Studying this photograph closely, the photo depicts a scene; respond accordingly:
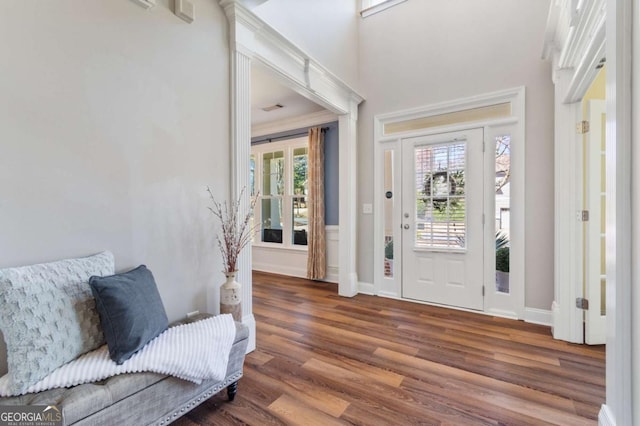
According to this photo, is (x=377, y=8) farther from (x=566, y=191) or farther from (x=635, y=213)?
(x=635, y=213)

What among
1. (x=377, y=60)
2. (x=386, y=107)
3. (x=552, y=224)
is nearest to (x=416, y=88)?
(x=386, y=107)

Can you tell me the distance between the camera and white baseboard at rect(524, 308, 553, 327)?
2.90m

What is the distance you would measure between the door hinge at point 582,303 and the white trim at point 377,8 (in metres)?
3.71

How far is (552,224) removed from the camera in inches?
114

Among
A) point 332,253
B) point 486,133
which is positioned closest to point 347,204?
point 332,253

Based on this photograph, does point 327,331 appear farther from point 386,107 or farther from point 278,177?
point 278,177

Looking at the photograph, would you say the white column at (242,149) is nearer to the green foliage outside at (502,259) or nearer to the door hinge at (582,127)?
the green foliage outside at (502,259)

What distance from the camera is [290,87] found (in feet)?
9.83

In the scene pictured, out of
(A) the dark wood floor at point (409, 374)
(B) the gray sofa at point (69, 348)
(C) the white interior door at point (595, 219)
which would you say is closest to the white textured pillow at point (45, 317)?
(B) the gray sofa at point (69, 348)

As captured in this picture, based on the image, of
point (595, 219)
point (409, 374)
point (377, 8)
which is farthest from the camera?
point (377, 8)

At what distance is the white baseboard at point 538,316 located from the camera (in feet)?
9.53

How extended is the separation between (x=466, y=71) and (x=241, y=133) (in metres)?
2.63

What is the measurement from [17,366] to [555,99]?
4003mm

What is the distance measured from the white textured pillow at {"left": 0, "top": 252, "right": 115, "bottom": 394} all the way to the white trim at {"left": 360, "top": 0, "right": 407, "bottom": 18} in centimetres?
413
